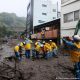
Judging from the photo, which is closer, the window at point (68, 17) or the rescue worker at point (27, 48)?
the rescue worker at point (27, 48)

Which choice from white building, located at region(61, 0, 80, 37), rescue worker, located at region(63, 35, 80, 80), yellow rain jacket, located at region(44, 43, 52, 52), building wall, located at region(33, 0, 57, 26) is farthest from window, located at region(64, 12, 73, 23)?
building wall, located at region(33, 0, 57, 26)

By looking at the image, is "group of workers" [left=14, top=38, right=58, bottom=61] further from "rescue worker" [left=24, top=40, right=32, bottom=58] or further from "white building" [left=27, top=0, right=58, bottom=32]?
"white building" [left=27, top=0, right=58, bottom=32]

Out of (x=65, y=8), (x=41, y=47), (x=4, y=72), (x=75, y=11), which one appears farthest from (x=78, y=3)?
(x=4, y=72)

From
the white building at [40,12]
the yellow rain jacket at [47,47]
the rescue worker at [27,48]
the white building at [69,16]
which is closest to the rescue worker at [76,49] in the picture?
the yellow rain jacket at [47,47]

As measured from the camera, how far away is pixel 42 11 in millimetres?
56875

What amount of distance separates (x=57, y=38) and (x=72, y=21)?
133 inches

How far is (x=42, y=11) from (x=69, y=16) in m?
31.7

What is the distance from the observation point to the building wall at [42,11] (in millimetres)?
54188

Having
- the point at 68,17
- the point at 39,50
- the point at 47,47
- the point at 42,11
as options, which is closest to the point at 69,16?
the point at 68,17

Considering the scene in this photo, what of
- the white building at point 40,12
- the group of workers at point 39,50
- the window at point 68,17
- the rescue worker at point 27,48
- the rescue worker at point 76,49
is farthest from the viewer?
the white building at point 40,12

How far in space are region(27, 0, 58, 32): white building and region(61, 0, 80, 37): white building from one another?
81.9 ft

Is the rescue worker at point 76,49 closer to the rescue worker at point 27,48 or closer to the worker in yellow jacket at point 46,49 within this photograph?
the worker in yellow jacket at point 46,49

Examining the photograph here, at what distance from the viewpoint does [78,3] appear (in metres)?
23.1

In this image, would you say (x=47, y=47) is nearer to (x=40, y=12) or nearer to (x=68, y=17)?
(x=68, y=17)
